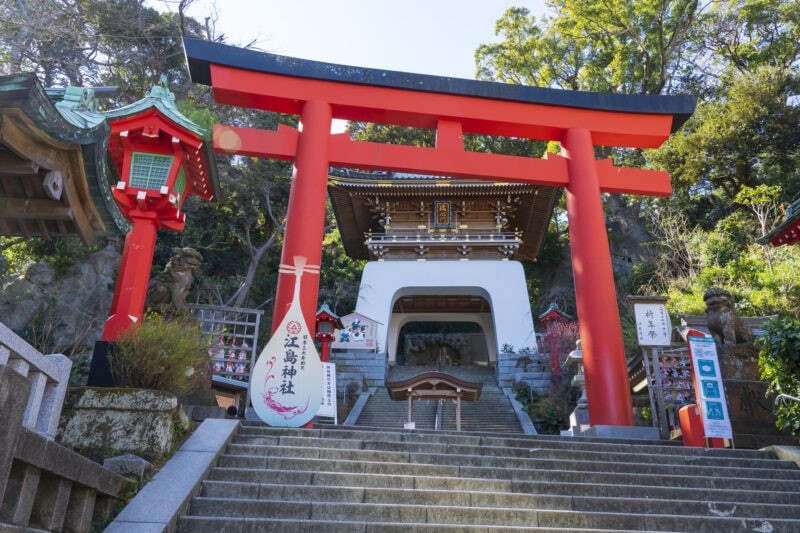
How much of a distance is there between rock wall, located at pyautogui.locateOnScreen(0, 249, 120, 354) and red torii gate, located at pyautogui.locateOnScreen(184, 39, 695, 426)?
332 inches

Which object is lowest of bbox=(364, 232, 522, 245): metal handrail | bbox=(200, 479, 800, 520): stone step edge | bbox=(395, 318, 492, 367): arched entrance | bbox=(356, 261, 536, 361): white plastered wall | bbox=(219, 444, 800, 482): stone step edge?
bbox=(200, 479, 800, 520): stone step edge

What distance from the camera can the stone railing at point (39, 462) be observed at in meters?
2.06

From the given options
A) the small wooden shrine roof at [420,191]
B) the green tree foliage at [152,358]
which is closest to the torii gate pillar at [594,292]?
the green tree foliage at [152,358]

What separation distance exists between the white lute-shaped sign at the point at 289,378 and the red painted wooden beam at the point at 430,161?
281 cm

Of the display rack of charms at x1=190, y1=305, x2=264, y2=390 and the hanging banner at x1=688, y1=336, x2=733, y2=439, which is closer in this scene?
the hanging banner at x1=688, y1=336, x2=733, y2=439

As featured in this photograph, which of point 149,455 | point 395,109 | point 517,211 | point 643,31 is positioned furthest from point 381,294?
point 643,31

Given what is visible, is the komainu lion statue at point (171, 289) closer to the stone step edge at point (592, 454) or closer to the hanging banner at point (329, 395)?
the stone step edge at point (592, 454)

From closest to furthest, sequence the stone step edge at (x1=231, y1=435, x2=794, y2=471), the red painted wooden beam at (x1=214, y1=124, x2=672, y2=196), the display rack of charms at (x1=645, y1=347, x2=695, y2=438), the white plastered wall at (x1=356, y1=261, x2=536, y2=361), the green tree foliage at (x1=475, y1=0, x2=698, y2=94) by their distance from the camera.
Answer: the stone step edge at (x1=231, y1=435, x2=794, y2=471) < the display rack of charms at (x1=645, y1=347, x2=695, y2=438) < the red painted wooden beam at (x1=214, y1=124, x2=672, y2=196) < the white plastered wall at (x1=356, y1=261, x2=536, y2=361) < the green tree foliage at (x1=475, y1=0, x2=698, y2=94)

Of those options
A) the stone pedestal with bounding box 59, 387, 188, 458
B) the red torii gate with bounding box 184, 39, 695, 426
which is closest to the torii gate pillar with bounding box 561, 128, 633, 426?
the red torii gate with bounding box 184, 39, 695, 426

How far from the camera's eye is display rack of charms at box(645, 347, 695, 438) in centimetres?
720

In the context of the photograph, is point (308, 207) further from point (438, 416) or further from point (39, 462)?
point (438, 416)

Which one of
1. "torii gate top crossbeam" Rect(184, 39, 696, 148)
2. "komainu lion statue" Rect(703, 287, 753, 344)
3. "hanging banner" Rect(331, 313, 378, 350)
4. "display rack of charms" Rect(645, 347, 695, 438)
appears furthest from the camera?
"hanging banner" Rect(331, 313, 378, 350)

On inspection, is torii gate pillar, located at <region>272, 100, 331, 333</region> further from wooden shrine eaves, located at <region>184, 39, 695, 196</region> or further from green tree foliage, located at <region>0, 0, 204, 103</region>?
green tree foliage, located at <region>0, 0, 204, 103</region>

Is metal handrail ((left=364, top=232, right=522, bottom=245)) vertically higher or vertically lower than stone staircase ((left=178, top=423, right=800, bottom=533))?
higher
